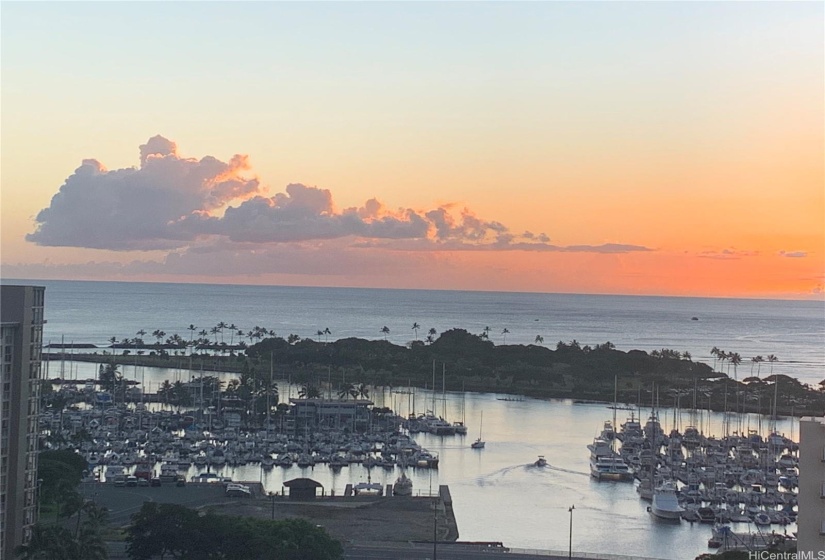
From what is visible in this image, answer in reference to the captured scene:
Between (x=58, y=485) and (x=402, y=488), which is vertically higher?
(x=58, y=485)

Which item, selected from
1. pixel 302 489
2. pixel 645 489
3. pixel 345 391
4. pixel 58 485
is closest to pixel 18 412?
pixel 58 485

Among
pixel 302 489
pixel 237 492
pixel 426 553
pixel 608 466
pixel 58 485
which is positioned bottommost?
pixel 426 553

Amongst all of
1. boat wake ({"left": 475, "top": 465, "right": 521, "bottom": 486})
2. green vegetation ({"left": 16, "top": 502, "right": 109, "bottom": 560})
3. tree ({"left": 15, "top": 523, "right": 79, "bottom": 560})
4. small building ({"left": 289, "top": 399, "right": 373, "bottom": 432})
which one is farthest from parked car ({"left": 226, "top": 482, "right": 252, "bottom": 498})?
small building ({"left": 289, "top": 399, "right": 373, "bottom": 432})

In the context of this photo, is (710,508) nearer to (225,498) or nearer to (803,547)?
(225,498)

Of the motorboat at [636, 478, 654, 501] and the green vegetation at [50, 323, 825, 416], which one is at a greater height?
the green vegetation at [50, 323, 825, 416]

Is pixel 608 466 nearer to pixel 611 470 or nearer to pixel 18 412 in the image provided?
pixel 611 470

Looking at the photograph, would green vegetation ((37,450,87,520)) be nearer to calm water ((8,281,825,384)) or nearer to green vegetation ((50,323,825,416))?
green vegetation ((50,323,825,416))
